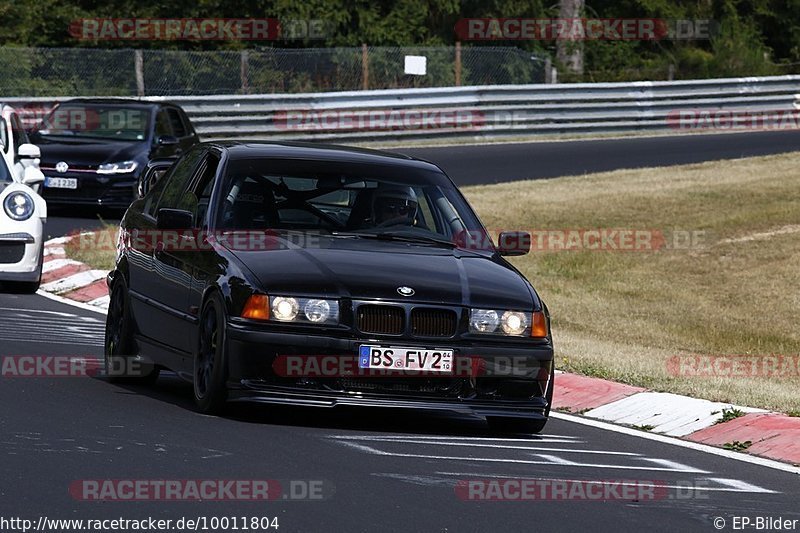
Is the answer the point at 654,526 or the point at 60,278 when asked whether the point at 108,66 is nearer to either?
the point at 60,278

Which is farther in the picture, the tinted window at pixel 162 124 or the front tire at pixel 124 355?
the tinted window at pixel 162 124

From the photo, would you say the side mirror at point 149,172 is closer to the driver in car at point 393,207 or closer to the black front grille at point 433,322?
the driver in car at point 393,207

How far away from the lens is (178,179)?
10594mm

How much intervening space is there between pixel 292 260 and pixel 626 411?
2.54 meters

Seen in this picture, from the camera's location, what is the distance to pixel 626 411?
10.3 meters

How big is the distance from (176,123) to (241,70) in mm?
8945

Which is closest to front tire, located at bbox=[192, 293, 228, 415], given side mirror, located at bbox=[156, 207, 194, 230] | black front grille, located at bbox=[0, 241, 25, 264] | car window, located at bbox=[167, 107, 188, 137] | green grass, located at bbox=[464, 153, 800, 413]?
side mirror, located at bbox=[156, 207, 194, 230]

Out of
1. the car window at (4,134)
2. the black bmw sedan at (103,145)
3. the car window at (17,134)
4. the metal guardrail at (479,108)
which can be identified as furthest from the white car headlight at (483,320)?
the metal guardrail at (479,108)

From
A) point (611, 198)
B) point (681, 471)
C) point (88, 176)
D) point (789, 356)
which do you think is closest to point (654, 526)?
point (681, 471)

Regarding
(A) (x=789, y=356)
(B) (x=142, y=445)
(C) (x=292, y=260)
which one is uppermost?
(C) (x=292, y=260)

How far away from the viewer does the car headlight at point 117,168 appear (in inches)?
850

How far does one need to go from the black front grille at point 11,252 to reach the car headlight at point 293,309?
7.01 m

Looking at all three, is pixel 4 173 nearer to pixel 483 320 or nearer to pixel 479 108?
pixel 483 320

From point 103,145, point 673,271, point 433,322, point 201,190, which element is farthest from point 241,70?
point 433,322
